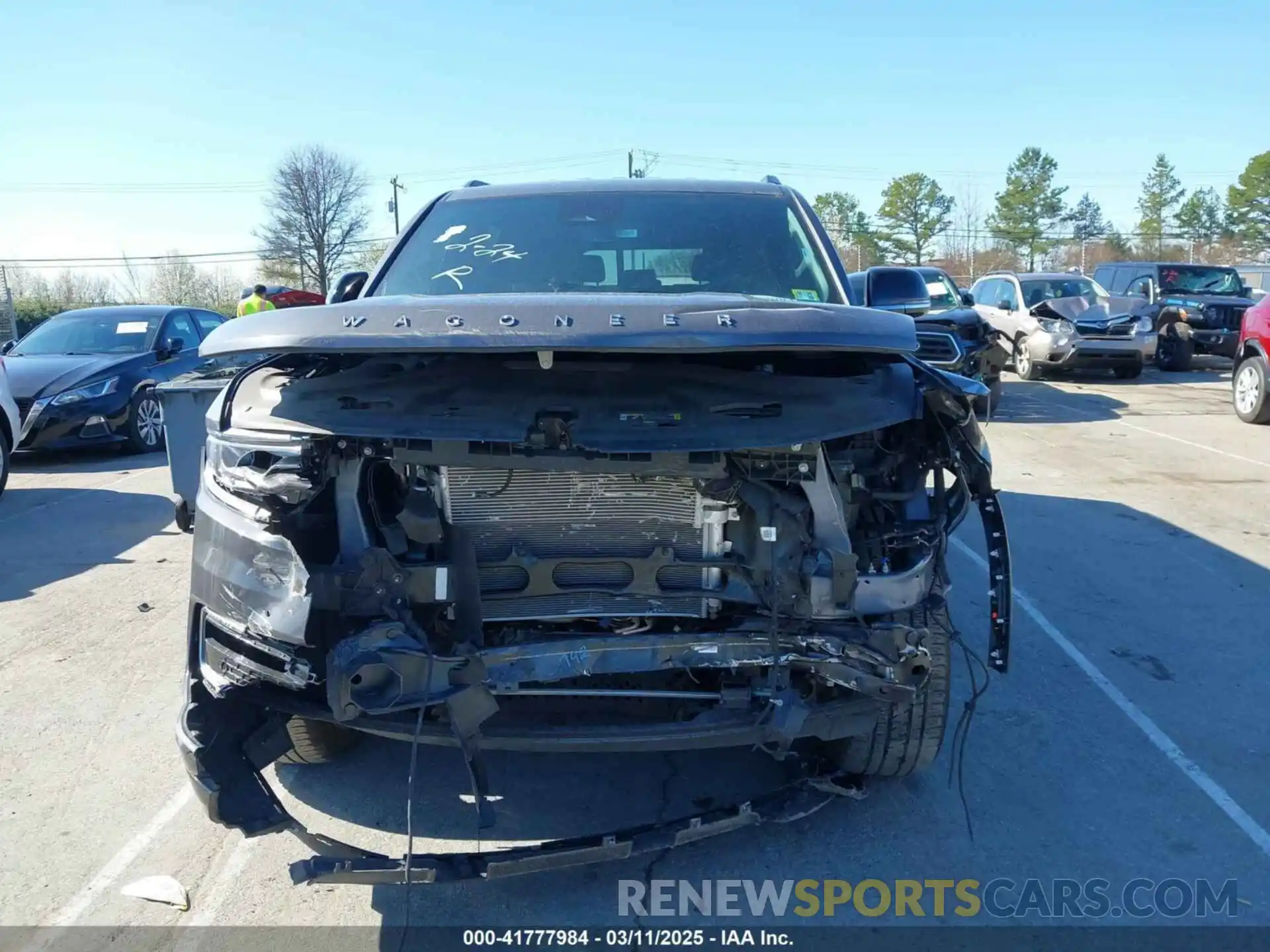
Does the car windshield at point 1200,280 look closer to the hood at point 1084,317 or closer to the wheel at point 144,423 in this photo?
→ the hood at point 1084,317

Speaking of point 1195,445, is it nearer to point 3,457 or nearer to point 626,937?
point 626,937

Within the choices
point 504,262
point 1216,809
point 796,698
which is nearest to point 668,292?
point 504,262

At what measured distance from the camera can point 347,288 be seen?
418 centimetres

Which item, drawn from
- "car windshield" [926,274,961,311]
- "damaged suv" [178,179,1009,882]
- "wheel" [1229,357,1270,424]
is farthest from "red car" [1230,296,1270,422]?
Result: "damaged suv" [178,179,1009,882]

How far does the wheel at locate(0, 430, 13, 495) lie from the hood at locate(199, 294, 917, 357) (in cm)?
705

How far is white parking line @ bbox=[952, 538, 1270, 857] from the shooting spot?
3.14m

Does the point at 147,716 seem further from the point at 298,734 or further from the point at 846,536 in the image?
the point at 846,536

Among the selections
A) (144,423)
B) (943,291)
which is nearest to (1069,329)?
(943,291)

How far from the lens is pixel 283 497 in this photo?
2562 millimetres

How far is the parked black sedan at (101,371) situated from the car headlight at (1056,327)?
12541 mm

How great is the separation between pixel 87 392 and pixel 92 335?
1.42 meters

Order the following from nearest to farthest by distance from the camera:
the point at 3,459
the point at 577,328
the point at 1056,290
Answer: the point at 577,328 < the point at 3,459 < the point at 1056,290

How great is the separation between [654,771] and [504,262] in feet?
6.56

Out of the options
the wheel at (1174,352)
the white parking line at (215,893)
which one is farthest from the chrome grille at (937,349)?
the wheel at (1174,352)
